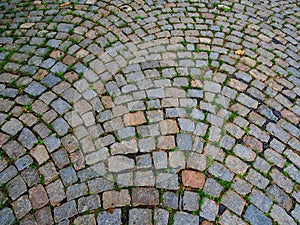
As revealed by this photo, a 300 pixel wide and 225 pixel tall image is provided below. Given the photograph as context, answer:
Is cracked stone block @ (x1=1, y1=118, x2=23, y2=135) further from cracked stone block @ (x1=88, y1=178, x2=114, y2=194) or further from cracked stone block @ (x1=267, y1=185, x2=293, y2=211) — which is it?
cracked stone block @ (x1=267, y1=185, x2=293, y2=211)

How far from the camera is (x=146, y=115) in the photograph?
138 inches

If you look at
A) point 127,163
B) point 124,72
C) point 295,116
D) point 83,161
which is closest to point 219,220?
point 127,163

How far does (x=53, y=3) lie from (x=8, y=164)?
10.6 ft

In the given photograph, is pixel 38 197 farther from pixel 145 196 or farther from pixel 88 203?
Answer: pixel 145 196

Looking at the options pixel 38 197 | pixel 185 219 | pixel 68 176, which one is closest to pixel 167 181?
pixel 185 219

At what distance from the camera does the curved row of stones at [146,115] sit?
2867 mm

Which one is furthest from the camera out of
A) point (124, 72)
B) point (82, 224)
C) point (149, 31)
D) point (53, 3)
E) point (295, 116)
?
point (53, 3)

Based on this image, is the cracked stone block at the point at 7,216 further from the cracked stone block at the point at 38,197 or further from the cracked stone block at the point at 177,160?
the cracked stone block at the point at 177,160

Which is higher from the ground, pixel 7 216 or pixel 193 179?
pixel 193 179

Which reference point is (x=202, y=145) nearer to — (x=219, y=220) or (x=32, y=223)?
(x=219, y=220)

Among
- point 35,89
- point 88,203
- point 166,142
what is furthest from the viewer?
point 35,89

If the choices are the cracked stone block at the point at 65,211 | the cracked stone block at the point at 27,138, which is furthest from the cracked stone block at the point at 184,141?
the cracked stone block at the point at 27,138

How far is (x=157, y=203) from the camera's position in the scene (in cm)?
285

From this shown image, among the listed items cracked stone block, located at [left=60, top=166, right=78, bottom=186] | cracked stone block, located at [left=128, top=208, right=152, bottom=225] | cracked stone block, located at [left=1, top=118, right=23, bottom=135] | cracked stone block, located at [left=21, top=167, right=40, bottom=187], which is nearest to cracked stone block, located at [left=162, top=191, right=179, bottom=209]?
cracked stone block, located at [left=128, top=208, right=152, bottom=225]
